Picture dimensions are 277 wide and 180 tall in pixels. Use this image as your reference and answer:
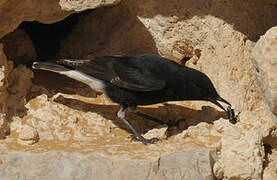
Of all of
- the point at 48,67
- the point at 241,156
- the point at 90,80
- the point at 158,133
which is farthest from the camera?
the point at 48,67

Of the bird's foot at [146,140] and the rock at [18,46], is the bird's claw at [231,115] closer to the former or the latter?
the bird's foot at [146,140]

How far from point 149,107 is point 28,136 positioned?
177cm

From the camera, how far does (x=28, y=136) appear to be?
17.6ft

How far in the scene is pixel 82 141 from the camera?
546 cm

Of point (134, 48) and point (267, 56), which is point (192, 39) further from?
point (267, 56)

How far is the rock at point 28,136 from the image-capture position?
535 centimetres

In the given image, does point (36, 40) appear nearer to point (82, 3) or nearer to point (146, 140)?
point (82, 3)

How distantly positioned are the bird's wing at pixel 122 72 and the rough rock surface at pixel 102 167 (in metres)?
1.07

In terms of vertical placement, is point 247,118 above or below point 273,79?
below

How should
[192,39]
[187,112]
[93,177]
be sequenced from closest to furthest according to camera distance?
[93,177], [187,112], [192,39]

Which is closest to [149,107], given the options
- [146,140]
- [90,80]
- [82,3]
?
[90,80]

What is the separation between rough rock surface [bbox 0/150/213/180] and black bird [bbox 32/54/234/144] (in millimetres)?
810

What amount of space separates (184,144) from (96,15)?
9.76 ft

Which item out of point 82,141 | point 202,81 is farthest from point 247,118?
point 82,141
